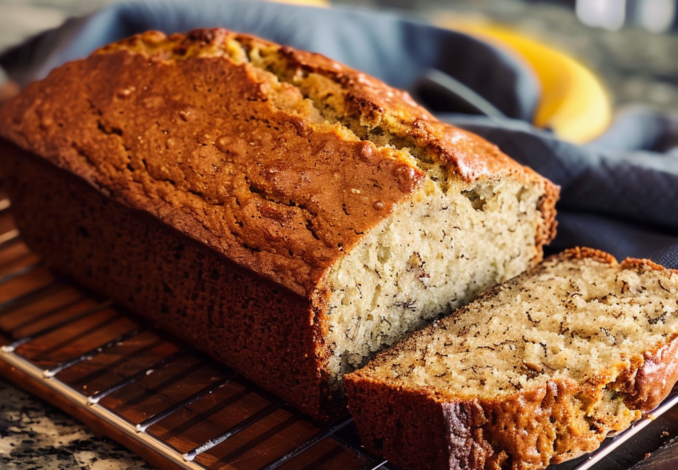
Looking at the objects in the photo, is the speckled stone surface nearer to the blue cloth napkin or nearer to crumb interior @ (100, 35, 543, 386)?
crumb interior @ (100, 35, 543, 386)

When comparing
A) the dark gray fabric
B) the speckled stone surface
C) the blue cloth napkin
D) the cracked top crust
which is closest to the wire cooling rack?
the speckled stone surface

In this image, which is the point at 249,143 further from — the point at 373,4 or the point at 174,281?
the point at 373,4

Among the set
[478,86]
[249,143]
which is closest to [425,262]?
[249,143]

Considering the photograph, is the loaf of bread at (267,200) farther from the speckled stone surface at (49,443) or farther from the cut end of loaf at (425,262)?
the speckled stone surface at (49,443)

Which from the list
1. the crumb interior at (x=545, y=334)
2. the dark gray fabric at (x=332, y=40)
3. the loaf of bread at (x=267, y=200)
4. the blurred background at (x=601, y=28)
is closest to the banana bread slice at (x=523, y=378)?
the crumb interior at (x=545, y=334)

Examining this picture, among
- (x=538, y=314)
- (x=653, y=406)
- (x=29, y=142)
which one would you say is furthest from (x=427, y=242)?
(x=29, y=142)

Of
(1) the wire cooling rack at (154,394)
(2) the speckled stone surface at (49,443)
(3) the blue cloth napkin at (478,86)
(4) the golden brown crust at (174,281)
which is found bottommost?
(2) the speckled stone surface at (49,443)

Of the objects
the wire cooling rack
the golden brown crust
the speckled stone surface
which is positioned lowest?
the speckled stone surface
